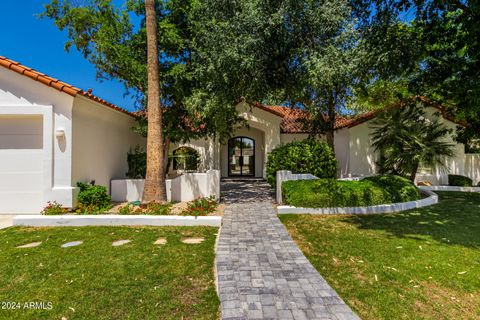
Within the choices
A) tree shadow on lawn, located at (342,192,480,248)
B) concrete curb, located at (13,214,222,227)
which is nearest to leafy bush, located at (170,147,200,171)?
concrete curb, located at (13,214,222,227)

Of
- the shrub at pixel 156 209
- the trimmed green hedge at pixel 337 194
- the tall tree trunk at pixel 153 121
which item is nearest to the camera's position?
the shrub at pixel 156 209

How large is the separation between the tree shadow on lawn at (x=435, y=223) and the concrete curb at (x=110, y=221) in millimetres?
4525

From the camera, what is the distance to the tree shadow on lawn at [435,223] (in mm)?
6285

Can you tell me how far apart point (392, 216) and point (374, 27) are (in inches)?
259

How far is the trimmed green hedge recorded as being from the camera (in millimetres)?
8773

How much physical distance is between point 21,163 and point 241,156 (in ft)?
47.3

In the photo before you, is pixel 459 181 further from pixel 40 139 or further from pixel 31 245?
pixel 40 139

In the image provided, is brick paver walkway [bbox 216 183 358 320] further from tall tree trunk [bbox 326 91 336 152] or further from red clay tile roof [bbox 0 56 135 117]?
tall tree trunk [bbox 326 91 336 152]

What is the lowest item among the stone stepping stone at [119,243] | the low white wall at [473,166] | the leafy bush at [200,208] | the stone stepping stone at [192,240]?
the stone stepping stone at [192,240]

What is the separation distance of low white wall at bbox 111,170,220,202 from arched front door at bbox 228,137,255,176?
9905 mm

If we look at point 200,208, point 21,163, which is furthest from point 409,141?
point 21,163

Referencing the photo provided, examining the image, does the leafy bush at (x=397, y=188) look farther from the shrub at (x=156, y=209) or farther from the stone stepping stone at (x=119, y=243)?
the stone stepping stone at (x=119, y=243)

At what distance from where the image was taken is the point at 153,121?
9.33 meters

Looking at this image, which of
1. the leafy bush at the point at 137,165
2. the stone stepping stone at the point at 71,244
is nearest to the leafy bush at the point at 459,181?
the leafy bush at the point at 137,165
